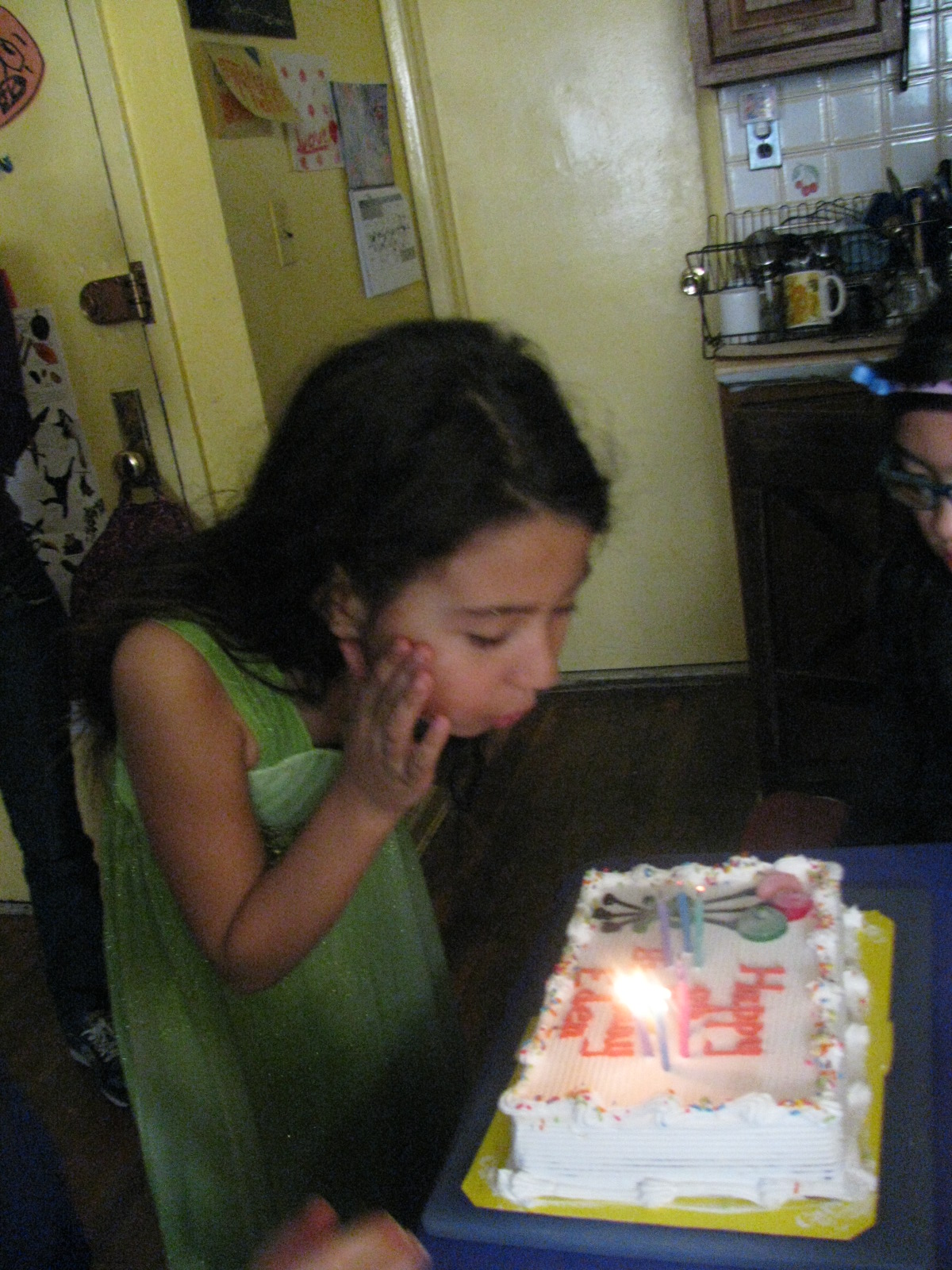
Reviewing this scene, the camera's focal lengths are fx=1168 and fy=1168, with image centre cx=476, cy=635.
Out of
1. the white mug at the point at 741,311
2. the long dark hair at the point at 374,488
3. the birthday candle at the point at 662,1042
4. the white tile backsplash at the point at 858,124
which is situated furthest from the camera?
the white tile backsplash at the point at 858,124

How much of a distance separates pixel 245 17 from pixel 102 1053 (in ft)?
6.04

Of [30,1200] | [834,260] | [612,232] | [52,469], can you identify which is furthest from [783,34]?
[30,1200]

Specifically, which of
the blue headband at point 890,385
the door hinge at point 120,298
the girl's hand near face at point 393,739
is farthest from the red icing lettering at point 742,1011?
the door hinge at point 120,298

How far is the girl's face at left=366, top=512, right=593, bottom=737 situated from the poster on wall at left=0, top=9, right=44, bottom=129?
1.51 meters

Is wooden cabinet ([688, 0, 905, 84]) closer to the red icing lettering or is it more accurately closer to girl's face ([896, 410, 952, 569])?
girl's face ([896, 410, 952, 569])

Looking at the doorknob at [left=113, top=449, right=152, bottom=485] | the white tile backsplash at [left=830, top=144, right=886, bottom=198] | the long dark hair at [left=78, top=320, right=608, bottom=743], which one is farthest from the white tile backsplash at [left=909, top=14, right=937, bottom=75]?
the long dark hair at [left=78, top=320, right=608, bottom=743]

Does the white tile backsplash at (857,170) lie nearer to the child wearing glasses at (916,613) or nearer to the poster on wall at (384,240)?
the poster on wall at (384,240)

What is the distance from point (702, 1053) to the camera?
0.79 metres

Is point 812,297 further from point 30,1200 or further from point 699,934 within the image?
point 30,1200

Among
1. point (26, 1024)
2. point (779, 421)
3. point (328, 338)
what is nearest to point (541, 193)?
point (328, 338)

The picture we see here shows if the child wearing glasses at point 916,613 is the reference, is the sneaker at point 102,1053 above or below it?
below

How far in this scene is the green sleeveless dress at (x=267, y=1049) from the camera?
3.42 feet

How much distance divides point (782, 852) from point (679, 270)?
6.86ft

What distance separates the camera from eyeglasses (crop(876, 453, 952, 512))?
4.09 ft
